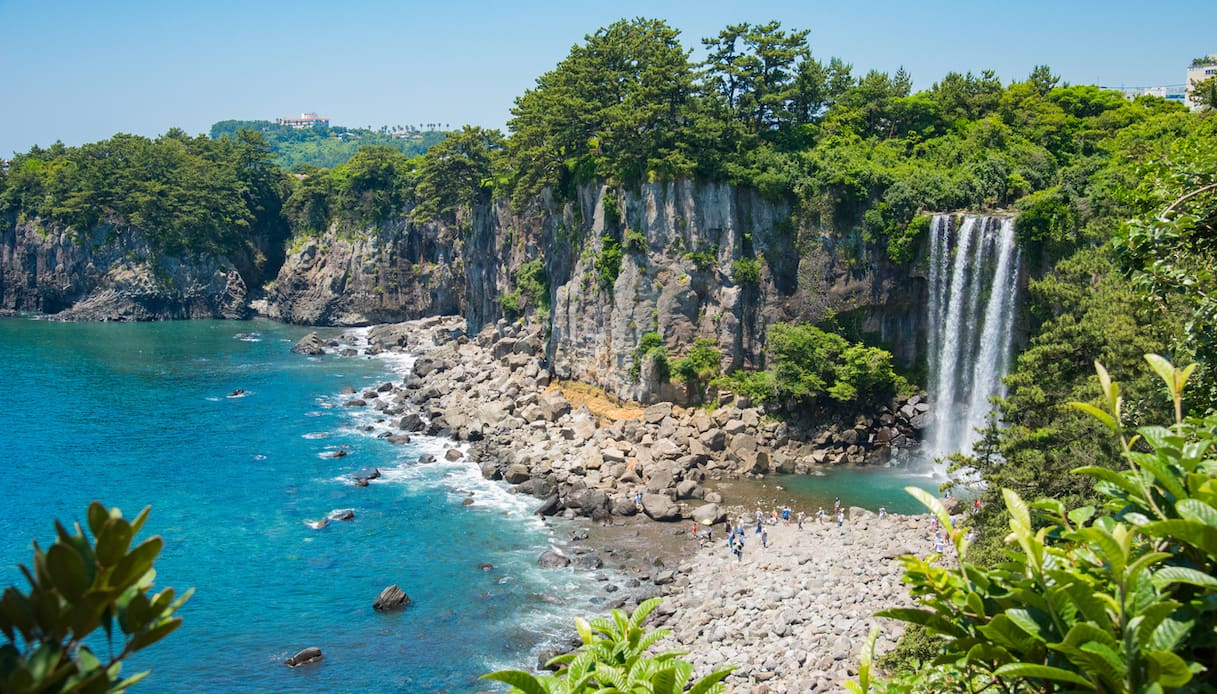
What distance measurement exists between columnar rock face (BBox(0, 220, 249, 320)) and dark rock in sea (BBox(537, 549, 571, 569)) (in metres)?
79.1

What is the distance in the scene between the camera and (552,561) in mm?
34500

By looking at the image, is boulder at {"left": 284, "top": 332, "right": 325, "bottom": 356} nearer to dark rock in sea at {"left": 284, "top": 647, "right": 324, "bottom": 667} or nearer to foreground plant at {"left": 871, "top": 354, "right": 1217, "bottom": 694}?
dark rock in sea at {"left": 284, "top": 647, "right": 324, "bottom": 667}

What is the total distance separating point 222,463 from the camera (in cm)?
4778

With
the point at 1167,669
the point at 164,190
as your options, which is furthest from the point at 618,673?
the point at 164,190

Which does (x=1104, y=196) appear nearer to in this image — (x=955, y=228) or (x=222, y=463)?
(x=955, y=228)

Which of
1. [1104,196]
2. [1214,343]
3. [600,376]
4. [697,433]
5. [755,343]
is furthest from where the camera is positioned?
[600,376]

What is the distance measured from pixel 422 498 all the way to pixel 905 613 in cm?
3726

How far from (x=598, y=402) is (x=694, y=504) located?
45.2ft

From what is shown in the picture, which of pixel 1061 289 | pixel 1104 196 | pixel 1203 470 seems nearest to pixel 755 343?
pixel 1104 196

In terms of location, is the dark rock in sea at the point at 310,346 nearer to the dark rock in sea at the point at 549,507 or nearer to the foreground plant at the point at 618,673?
the dark rock in sea at the point at 549,507

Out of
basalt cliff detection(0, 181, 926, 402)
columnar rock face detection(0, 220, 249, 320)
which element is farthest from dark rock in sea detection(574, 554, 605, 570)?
columnar rock face detection(0, 220, 249, 320)

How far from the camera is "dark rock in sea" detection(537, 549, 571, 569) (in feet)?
113

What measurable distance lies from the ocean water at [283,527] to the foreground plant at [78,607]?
919 inches

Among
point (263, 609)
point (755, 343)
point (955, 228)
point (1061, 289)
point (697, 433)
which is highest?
point (955, 228)
